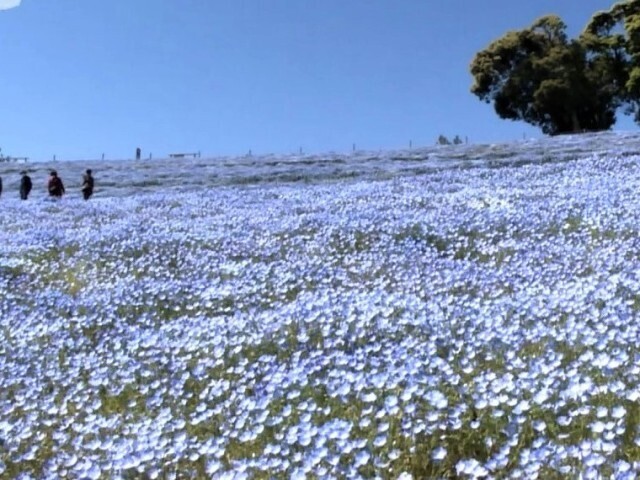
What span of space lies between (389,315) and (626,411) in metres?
2.23

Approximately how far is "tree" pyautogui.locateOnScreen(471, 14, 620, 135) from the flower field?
112ft

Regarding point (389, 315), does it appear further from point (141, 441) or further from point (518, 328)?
point (141, 441)

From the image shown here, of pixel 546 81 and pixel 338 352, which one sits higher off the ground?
pixel 546 81

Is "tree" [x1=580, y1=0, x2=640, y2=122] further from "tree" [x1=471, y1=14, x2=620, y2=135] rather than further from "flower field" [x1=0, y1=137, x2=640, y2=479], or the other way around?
"flower field" [x1=0, y1=137, x2=640, y2=479]

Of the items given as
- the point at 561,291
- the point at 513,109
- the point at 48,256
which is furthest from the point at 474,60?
the point at 561,291

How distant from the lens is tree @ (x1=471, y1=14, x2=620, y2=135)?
43.2 meters

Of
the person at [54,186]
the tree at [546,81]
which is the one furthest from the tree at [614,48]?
the person at [54,186]

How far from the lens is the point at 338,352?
531 centimetres

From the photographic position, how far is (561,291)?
6.41 m

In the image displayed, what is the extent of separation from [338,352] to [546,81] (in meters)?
39.7

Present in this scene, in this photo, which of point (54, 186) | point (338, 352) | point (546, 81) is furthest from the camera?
point (546, 81)

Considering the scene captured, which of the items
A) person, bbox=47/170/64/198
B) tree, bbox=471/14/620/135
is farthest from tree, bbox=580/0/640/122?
person, bbox=47/170/64/198

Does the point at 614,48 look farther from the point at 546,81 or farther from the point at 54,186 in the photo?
the point at 54,186

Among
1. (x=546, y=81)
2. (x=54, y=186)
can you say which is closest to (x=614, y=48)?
(x=546, y=81)
